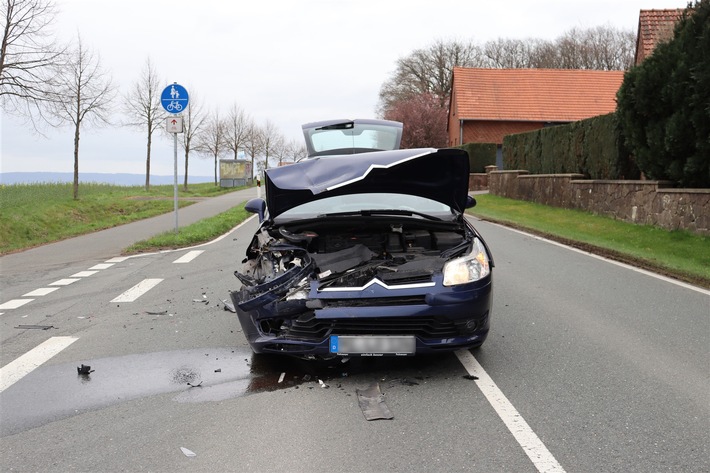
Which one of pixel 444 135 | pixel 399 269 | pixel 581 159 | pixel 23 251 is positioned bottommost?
pixel 23 251

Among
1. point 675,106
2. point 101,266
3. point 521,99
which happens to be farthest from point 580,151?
point 521,99

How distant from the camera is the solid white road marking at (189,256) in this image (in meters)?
11.2

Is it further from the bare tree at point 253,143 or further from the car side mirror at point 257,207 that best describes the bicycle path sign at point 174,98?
the bare tree at point 253,143

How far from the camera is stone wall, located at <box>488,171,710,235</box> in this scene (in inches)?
523

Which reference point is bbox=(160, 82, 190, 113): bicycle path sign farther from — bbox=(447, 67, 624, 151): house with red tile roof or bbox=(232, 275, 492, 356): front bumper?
bbox=(447, 67, 624, 151): house with red tile roof

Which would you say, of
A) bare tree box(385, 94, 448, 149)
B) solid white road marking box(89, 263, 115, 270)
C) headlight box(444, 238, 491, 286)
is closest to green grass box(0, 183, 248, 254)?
solid white road marking box(89, 263, 115, 270)

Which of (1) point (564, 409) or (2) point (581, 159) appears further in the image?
(2) point (581, 159)

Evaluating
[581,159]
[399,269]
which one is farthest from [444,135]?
[399,269]

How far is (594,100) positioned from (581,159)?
99.4 ft

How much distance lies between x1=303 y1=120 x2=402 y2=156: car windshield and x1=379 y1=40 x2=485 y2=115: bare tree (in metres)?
54.6

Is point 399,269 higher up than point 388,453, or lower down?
higher up

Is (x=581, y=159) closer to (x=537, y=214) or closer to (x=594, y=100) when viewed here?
(x=537, y=214)

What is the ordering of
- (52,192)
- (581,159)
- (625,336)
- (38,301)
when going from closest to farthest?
(625,336) → (38,301) → (581,159) → (52,192)

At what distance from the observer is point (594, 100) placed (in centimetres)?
4772
